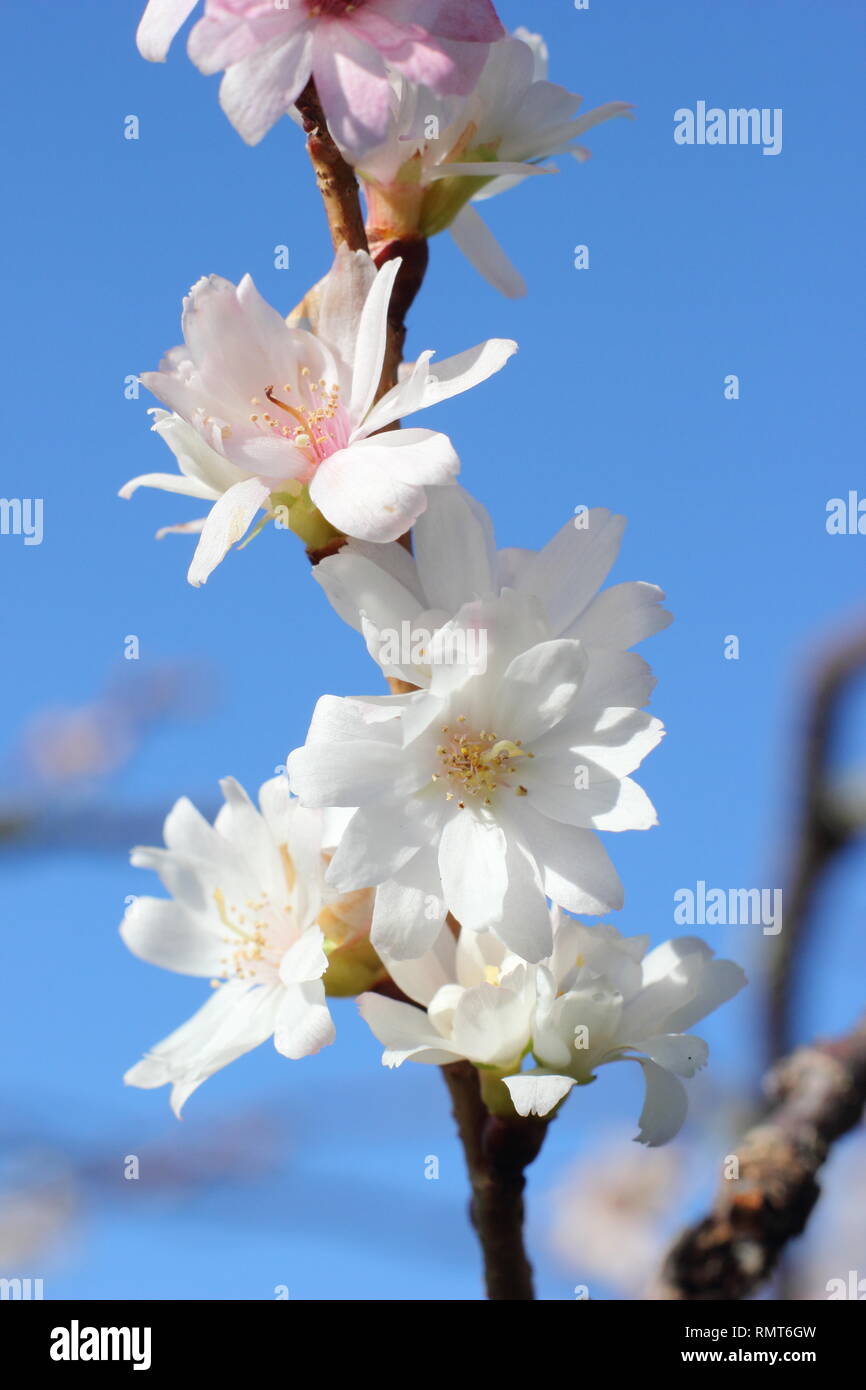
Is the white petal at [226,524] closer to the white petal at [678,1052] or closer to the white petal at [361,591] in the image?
the white petal at [361,591]

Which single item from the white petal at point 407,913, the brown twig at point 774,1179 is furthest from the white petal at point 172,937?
the brown twig at point 774,1179

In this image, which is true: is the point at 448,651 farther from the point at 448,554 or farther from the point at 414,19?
the point at 414,19

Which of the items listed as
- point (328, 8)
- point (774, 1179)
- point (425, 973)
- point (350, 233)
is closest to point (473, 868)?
point (425, 973)

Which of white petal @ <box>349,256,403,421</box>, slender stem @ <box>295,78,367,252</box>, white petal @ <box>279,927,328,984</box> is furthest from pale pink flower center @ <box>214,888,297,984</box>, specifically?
slender stem @ <box>295,78,367,252</box>

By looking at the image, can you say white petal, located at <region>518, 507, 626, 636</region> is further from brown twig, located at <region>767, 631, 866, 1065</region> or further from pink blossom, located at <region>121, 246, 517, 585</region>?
brown twig, located at <region>767, 631, 866, 1065</region>
